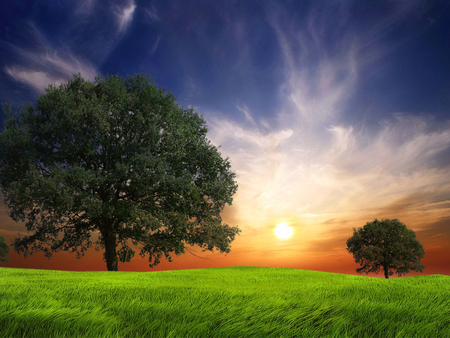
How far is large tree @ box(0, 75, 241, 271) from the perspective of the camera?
17.0 meters

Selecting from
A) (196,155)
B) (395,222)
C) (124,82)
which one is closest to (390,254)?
(395,222)

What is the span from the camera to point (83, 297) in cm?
560

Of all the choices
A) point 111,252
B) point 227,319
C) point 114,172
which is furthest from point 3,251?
point 227,319

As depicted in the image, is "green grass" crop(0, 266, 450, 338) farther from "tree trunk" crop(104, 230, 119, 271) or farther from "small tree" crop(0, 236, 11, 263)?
"small tree" crop(0, 236, 11, 263)

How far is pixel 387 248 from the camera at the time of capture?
35.4 meters

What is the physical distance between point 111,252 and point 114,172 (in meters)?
6.49

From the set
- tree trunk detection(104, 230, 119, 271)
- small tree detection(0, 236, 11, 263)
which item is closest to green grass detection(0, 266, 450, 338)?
tree trunk detection(104, 230, 119, 271)

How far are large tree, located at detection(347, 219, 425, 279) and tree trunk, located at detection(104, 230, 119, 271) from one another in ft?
97.6

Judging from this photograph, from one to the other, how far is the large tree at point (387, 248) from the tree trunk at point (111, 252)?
29.8 metres

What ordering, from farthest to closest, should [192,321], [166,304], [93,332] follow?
[166,304] → [192,321] → [93,332]

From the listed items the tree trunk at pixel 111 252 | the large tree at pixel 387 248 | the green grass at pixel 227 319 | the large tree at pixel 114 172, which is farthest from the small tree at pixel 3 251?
→ the large tree at pixel 387 248

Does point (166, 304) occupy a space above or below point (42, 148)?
below

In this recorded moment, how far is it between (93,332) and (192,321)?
3.84ft

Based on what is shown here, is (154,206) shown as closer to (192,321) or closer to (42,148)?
(42,148)
